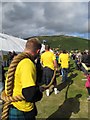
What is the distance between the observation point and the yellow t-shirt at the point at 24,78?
10.7 feet

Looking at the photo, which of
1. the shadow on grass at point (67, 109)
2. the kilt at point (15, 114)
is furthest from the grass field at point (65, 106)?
the kilt at point (15, 114)

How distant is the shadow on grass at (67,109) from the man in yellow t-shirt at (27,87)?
383 cm

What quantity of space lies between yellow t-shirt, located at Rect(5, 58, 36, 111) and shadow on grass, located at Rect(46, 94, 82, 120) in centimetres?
390

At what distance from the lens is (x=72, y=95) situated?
10.5 m

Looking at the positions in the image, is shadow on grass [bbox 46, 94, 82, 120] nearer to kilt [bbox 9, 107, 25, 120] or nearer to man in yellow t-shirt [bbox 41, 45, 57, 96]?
man in yellow t-shirt [bbox 41, 45, 57, 96]

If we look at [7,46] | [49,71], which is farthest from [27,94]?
[7,46]

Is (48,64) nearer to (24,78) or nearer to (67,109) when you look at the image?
(67,109)

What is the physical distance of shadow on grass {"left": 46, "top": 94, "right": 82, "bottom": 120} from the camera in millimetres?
7414

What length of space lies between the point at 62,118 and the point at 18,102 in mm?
3983

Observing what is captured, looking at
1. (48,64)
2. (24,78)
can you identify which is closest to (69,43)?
(48,64)

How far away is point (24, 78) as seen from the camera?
3.28m

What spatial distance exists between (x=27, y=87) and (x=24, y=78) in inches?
4.3

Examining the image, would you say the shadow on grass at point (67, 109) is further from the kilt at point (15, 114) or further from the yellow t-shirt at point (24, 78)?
the yellow t-shirt at point (24, 78)

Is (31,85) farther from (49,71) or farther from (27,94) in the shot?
(49,71)
